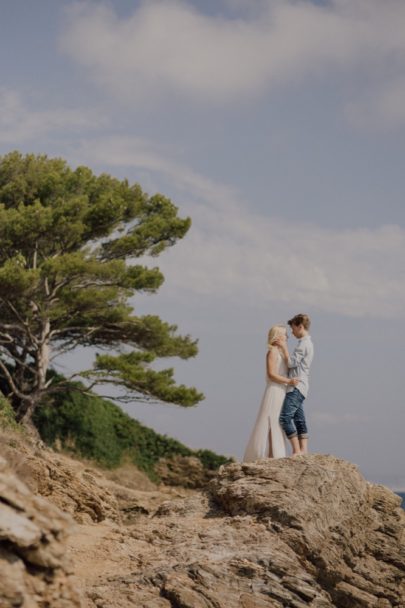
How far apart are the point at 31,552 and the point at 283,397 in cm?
755

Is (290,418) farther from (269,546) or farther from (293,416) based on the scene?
(269,546)

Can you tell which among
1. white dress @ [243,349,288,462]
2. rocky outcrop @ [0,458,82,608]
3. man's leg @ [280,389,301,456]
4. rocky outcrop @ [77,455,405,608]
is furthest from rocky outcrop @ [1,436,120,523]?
rocky outcrop @ [0,458,82,608]

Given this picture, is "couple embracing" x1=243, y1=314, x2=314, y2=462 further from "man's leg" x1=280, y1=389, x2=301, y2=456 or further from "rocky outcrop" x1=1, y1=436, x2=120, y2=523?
"rocky outcrop" x1=1, y1=436, x2=120, y2=523

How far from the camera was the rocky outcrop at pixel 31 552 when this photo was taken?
6.04 metres

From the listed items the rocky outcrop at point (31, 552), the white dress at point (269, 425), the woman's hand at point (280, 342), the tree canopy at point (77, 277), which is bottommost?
the rocky outcrop at point (31, 552)

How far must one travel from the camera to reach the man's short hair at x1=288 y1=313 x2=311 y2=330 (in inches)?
520

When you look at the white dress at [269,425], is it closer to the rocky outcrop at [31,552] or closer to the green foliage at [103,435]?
the rocky outcrop at [31,552]

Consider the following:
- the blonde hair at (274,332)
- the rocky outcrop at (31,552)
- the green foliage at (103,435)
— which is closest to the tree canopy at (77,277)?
the green foliage at (103,435)

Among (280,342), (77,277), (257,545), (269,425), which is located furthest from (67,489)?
(77,277)

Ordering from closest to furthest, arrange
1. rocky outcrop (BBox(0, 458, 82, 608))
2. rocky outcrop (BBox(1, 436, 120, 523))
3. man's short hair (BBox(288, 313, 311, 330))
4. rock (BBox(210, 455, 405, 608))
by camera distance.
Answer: rocky outcrop (BBox(0, 458, 82, 608)), rock (BBox(210, 455, 405, 608)), rocky outcrop (BBox(1, 436, 120, 523)), man's short hair (BBox(288, 313, 311, 330))

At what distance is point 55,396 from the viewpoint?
31062 mm

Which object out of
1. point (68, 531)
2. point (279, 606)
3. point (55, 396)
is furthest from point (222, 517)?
point (55, 396)

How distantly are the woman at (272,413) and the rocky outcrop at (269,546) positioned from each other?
1027 mm

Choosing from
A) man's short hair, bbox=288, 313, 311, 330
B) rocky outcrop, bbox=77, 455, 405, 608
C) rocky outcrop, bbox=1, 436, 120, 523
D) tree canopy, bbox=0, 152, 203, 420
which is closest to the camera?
rocky outcrop, bbox=77, 455, 405, 608
